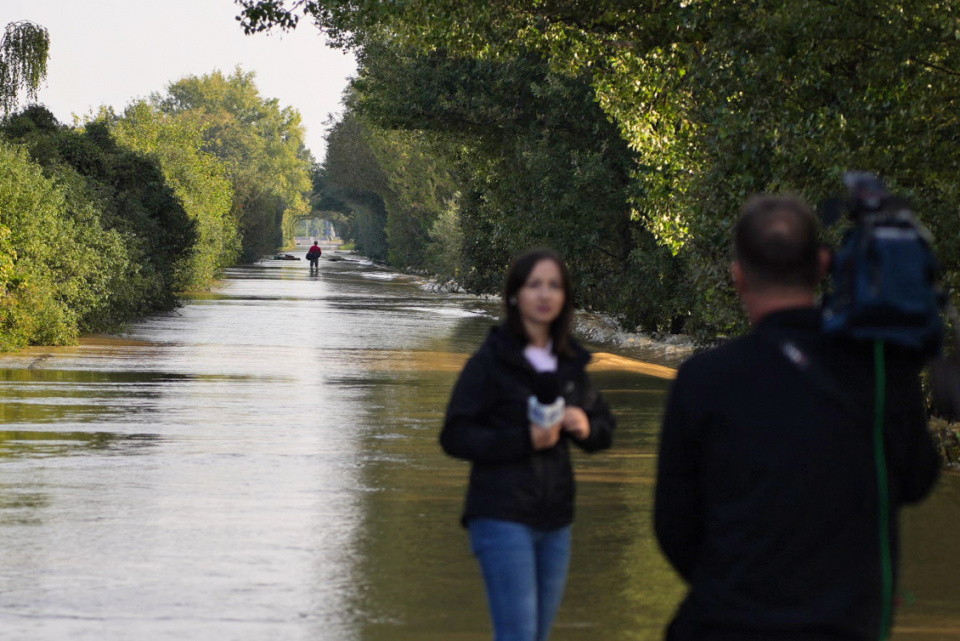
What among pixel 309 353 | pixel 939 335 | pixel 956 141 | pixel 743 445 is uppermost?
pixel 956 141

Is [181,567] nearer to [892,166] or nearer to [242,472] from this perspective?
[242,472]

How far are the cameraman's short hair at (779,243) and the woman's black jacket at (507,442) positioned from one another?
Answer: 165 cm

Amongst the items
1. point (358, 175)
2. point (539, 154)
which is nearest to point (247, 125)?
point (358, 175)

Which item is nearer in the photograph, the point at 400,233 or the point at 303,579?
the point at 303,579

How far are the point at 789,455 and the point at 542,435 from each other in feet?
5.56

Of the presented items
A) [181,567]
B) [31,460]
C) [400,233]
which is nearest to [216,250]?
[400,233]

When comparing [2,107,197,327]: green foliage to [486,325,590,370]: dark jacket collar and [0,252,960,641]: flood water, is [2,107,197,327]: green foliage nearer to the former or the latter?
[0,252,960,641]: flood water

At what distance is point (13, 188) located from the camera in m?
23.0

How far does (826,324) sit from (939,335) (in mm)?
243

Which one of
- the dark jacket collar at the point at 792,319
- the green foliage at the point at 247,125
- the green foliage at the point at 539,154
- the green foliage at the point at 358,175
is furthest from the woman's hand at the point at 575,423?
the green foliage at the point at 247,125

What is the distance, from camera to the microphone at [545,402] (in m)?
4.62

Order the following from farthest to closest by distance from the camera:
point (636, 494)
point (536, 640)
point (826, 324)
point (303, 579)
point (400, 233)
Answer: point (400, 233) → point (636, 494) → point (303, 579) → point (536, 640) → point (826, 324)

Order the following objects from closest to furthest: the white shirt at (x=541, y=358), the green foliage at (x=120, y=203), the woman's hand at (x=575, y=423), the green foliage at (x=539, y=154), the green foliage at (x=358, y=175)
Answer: the woman's hand at (x=575, y=423)
the white shirt at (x=541, y=358)
the green foliage at (x=120, y=203)
the green foliage at (x=539, y=154)
the green foliage at (x=358, y=175)

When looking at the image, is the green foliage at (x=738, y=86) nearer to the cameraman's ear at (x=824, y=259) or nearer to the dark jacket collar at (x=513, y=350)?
the dark jacket collar at (x=513, y=350)
